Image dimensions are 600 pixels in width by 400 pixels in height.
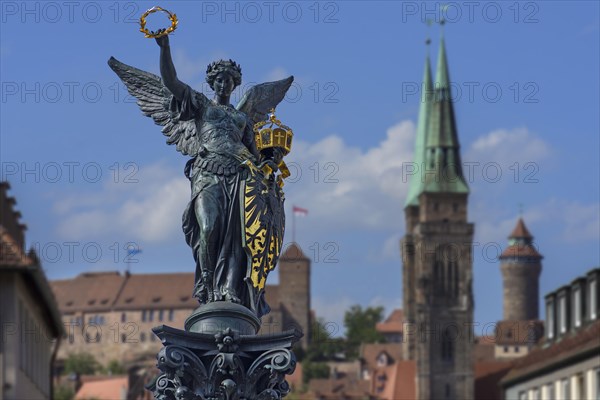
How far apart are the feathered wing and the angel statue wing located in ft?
1.70

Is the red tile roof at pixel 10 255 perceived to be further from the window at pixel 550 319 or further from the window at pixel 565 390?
the window at pixel 550 319

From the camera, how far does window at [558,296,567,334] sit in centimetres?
7301

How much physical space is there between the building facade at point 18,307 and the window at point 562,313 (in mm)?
19973

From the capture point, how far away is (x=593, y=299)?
2672 inches

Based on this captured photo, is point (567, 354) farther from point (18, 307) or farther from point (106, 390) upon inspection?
point (106, 390)

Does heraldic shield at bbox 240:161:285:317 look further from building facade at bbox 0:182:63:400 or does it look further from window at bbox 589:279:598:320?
window at bbox 589:279:598:320

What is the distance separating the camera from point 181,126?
13836 millimetres

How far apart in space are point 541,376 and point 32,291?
22995mm

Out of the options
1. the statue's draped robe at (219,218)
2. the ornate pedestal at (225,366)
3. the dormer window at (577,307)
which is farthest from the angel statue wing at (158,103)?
the dormer window at (577,307)

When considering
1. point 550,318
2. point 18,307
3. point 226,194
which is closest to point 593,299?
point 550,318

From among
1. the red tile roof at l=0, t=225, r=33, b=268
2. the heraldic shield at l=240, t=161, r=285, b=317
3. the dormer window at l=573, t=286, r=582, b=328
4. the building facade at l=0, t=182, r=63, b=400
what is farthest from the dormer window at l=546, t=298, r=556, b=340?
the heraldic shield at l=240, t=161, r=285, b=317

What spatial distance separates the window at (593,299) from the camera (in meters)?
66.9

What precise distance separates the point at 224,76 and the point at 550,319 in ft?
208

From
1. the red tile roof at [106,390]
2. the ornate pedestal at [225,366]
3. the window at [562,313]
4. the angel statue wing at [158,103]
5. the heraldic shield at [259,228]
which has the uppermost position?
the red tile roof at [106,390]
